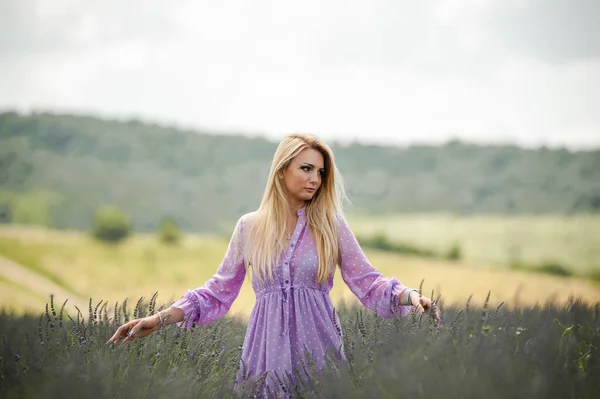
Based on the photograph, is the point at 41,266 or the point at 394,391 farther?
the point at 41,266

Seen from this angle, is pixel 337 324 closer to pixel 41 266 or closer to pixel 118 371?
pixel 118 371

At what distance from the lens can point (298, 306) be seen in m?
3.01

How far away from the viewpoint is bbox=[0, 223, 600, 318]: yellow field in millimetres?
15398

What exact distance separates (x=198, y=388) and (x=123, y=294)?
14092 mm

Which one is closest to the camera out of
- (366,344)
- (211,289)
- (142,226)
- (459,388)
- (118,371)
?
(459,388)

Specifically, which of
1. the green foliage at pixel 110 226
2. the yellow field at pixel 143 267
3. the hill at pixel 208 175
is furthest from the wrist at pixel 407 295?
the hill at pixel 208 175

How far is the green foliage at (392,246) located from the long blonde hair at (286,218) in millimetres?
14215

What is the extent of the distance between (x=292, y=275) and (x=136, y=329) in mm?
746

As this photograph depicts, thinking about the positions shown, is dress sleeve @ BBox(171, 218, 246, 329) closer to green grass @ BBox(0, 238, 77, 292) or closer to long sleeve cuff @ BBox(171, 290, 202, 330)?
long sleeve cuff @ BBox(171, 290, 202, 330)

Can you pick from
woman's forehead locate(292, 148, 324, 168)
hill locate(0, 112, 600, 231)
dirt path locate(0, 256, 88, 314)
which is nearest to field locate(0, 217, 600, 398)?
woman's forehead locate(292, 148, 324, 168)

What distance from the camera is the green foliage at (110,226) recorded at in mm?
18547

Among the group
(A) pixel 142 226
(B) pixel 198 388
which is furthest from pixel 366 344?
(A) pixel 142 226

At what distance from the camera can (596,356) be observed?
244 cm

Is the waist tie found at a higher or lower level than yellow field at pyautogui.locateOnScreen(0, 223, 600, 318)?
higher
